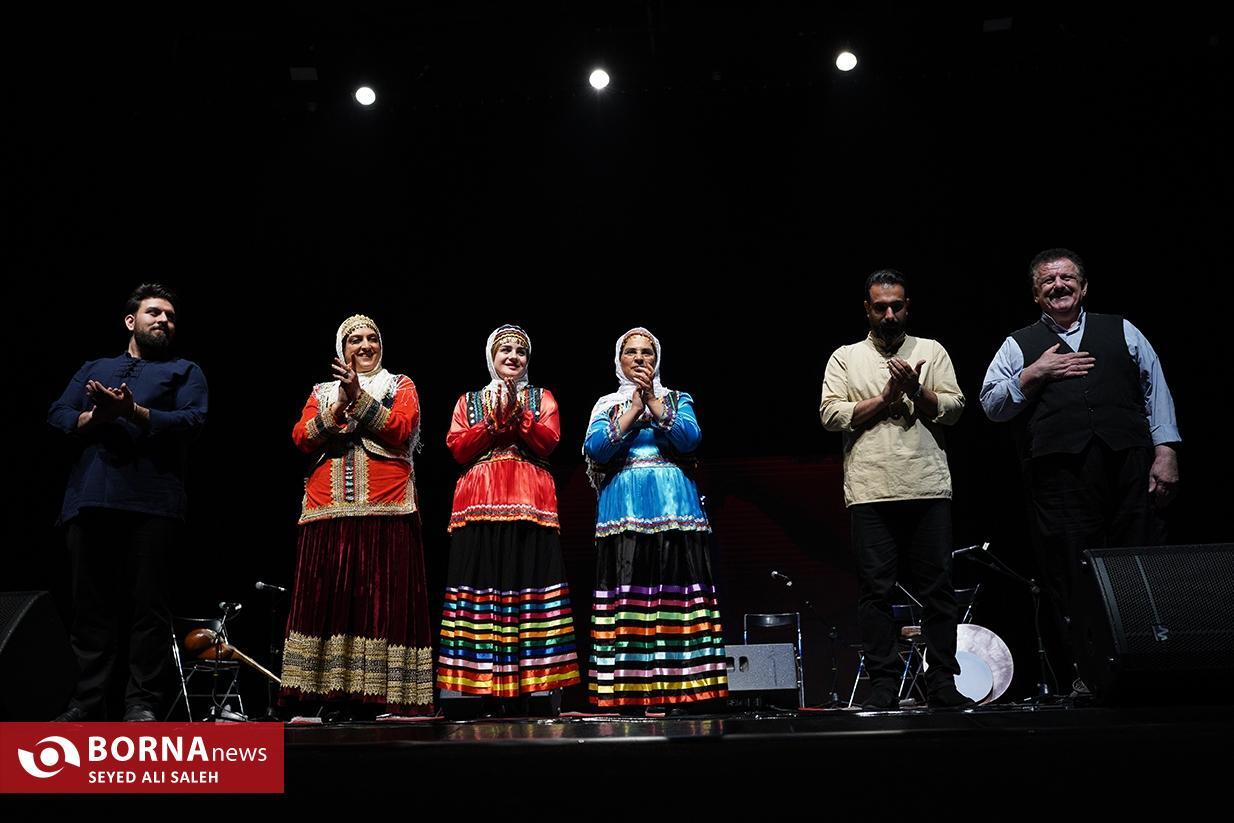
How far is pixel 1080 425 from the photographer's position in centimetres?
376

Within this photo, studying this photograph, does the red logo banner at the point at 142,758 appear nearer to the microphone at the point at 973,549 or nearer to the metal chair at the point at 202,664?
the metal chair at the point at 202,664

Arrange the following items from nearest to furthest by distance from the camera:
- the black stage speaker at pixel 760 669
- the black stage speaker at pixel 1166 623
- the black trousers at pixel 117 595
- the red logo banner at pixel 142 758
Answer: the red logo banner at pixel 142 758 < the black stage speaker at pixel 1166 623 < the black trousers at pixel 117 595 < the black stage speaker at pixel 760 669

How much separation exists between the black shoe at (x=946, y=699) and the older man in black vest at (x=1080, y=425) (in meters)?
0.45

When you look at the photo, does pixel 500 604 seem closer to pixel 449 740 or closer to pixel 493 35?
pixel 449 740

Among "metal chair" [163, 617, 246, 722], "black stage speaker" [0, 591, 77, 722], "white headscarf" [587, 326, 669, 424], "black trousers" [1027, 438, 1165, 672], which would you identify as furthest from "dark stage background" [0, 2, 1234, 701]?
"black stage speaker" [0, 591, 77, 722]

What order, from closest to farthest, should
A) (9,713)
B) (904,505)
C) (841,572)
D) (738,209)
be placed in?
1. (9,713)
2. (904,505)
3. (738,209)
4. (841,572)

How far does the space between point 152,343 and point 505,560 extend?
1674mm

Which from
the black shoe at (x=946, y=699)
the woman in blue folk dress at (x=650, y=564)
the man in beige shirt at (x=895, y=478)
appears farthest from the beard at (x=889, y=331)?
the black shoe at (x=946, y=699)

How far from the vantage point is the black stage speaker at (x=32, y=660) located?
2.84 metres

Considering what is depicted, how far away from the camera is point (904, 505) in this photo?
Answer: 3883mm

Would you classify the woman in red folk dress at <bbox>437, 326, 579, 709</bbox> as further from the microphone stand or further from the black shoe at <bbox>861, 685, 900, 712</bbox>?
the microphone stand

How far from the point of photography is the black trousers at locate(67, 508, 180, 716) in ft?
12.5

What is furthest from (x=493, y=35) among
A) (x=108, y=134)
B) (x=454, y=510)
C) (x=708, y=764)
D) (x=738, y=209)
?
(x=708, y=764)

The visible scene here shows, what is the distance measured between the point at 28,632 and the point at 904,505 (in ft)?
9.41
